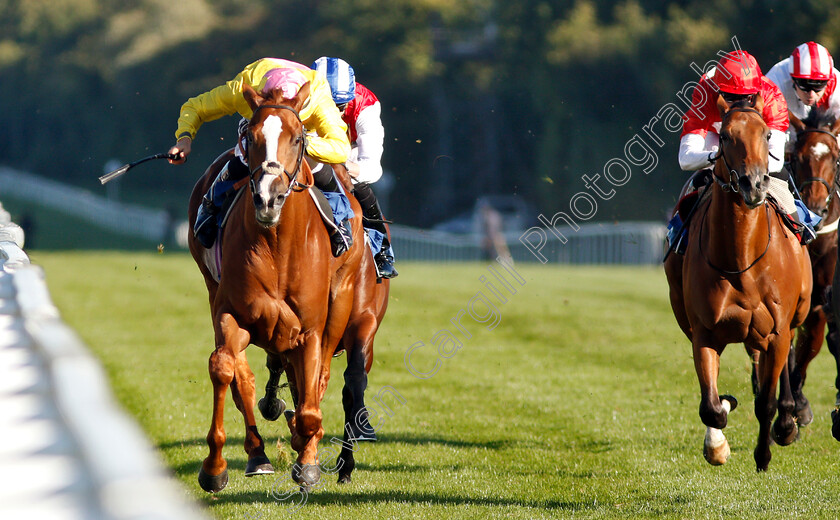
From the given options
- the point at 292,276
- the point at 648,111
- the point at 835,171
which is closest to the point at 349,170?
the point at 292,276

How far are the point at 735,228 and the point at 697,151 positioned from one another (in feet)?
1.85

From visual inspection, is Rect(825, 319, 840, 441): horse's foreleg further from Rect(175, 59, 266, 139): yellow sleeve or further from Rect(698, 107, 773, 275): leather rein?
Rect(175, 59, 266, 139): yellow sleeve

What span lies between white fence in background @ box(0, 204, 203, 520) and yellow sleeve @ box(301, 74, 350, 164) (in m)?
2.69

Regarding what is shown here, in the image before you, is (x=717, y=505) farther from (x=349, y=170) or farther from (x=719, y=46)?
(x=719, y=46)

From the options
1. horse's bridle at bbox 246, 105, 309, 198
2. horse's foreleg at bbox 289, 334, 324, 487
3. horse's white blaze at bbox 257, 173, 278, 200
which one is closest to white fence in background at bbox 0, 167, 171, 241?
horse's foreleg at bbox 289, 334, 324, 487

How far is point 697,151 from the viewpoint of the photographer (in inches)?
220

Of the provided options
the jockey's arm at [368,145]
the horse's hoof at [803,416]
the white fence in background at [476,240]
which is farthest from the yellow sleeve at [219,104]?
the white fence in background at [476,240]

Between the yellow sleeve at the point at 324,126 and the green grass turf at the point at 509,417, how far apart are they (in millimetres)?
1828

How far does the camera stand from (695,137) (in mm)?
5738

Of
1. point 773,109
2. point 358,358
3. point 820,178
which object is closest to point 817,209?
point 820,178

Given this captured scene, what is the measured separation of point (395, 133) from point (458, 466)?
2747cm

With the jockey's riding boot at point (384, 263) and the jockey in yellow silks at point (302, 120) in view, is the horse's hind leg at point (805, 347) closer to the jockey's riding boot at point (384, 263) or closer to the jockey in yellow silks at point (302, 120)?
the jockey's riding boot at point (384, 263)

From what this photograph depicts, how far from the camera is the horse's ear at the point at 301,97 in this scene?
470 cm

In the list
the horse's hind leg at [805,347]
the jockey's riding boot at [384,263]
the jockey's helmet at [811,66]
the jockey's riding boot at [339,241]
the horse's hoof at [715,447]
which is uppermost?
the jockey's helmet at [811,66]
